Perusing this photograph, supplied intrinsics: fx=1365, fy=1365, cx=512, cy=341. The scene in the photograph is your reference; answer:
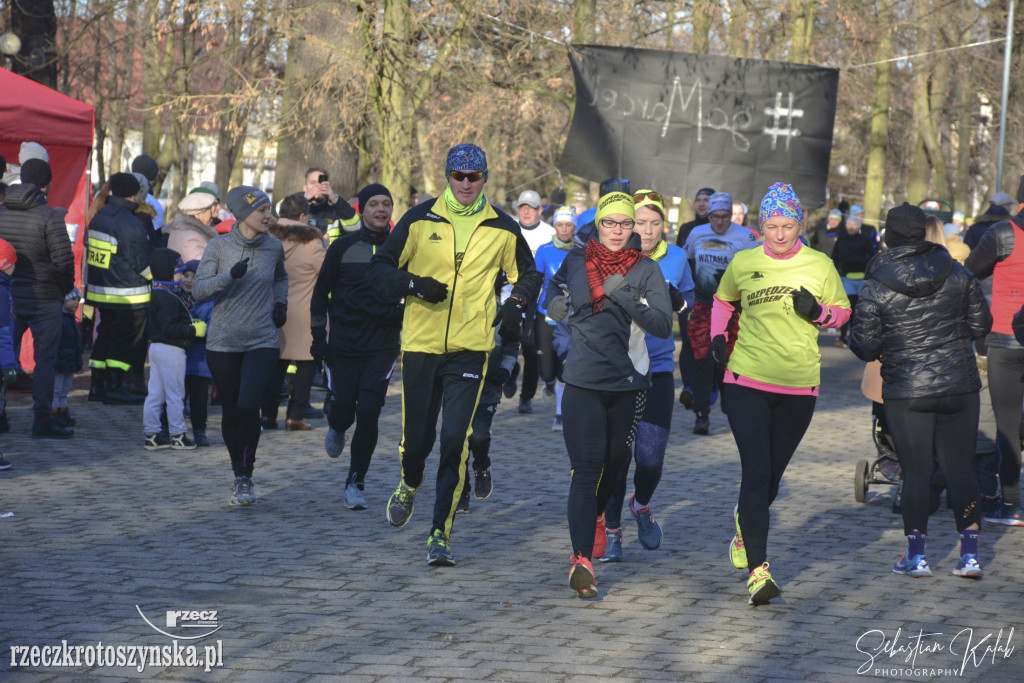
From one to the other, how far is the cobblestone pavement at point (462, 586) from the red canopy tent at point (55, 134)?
395cm

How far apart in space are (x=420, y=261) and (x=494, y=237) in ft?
1.31

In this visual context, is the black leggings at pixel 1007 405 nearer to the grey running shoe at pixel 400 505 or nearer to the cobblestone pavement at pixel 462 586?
the cobblestone pavement at pixel 462 586

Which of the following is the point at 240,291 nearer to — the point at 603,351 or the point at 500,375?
the point at 500,375

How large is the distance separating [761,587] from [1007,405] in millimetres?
3011

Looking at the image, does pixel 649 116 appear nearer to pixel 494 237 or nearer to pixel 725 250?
pixel 725 250

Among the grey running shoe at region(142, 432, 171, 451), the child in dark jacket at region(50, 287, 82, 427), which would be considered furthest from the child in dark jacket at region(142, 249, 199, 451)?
the child in dark jacket at region(50, 287, 82, 427)

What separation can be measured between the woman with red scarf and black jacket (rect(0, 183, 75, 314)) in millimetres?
5201

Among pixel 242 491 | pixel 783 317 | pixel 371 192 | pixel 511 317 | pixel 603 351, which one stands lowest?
pixel 242 491

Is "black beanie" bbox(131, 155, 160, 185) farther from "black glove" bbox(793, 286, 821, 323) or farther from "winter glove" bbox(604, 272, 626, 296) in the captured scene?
"black glove" bbox(793, 286, 821, 323)

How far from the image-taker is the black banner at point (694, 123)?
1597 cm

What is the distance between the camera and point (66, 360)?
38.0 ft

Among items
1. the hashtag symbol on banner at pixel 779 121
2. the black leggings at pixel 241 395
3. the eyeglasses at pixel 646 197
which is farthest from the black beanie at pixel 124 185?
the hashtag symbol on banner at pixel 779 121

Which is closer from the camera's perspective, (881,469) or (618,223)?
(618,223)

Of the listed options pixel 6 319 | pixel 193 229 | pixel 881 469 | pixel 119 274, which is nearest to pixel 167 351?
pixel 193 229
